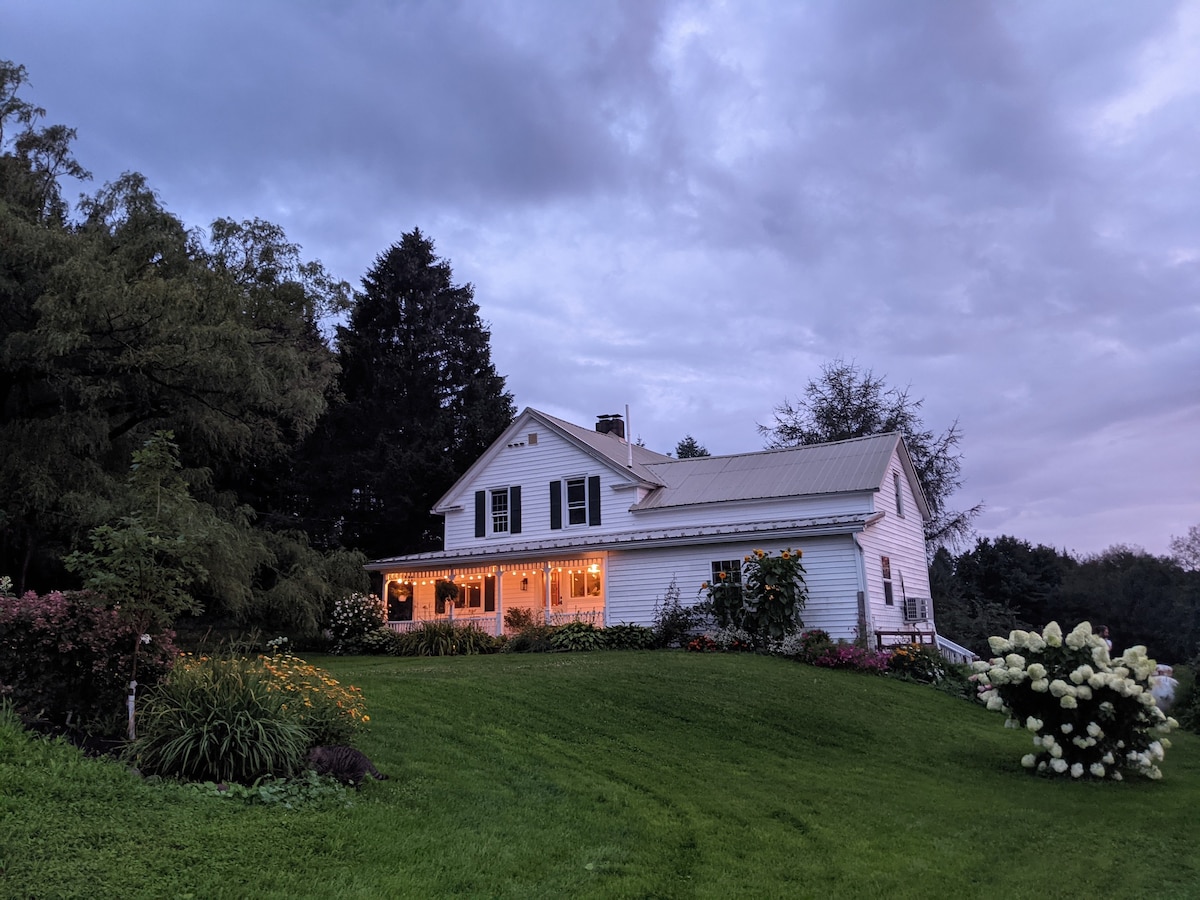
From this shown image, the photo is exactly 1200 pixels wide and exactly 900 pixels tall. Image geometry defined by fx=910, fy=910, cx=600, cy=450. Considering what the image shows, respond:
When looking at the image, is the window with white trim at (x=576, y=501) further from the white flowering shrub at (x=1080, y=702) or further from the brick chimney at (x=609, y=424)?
→ the white flowering shrub at (x=1080, y=702)

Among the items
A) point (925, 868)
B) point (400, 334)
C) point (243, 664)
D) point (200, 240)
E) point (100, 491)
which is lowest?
point (925, 868)

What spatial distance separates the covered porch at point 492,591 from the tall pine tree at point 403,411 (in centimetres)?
900

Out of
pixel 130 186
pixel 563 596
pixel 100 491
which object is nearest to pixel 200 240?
pixel 130 186

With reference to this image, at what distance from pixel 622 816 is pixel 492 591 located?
1873cm

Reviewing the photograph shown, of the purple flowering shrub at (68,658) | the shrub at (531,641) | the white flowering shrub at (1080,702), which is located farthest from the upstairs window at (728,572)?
the purple flowering shrub at (68,658)

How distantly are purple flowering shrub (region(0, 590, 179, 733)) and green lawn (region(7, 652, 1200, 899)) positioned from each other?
1.23 m

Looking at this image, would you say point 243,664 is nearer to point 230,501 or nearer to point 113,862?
point 113,862

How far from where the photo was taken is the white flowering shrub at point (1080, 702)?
9.98 metres

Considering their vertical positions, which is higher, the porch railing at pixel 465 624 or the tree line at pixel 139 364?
the tree line at pixel 139 364

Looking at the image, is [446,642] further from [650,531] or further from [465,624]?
[650,531]

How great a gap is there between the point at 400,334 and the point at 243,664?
33.2 m

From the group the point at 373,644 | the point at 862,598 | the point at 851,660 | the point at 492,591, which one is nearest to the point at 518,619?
the point at 492,591

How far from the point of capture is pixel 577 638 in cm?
2003

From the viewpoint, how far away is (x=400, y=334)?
39750 millimetres
